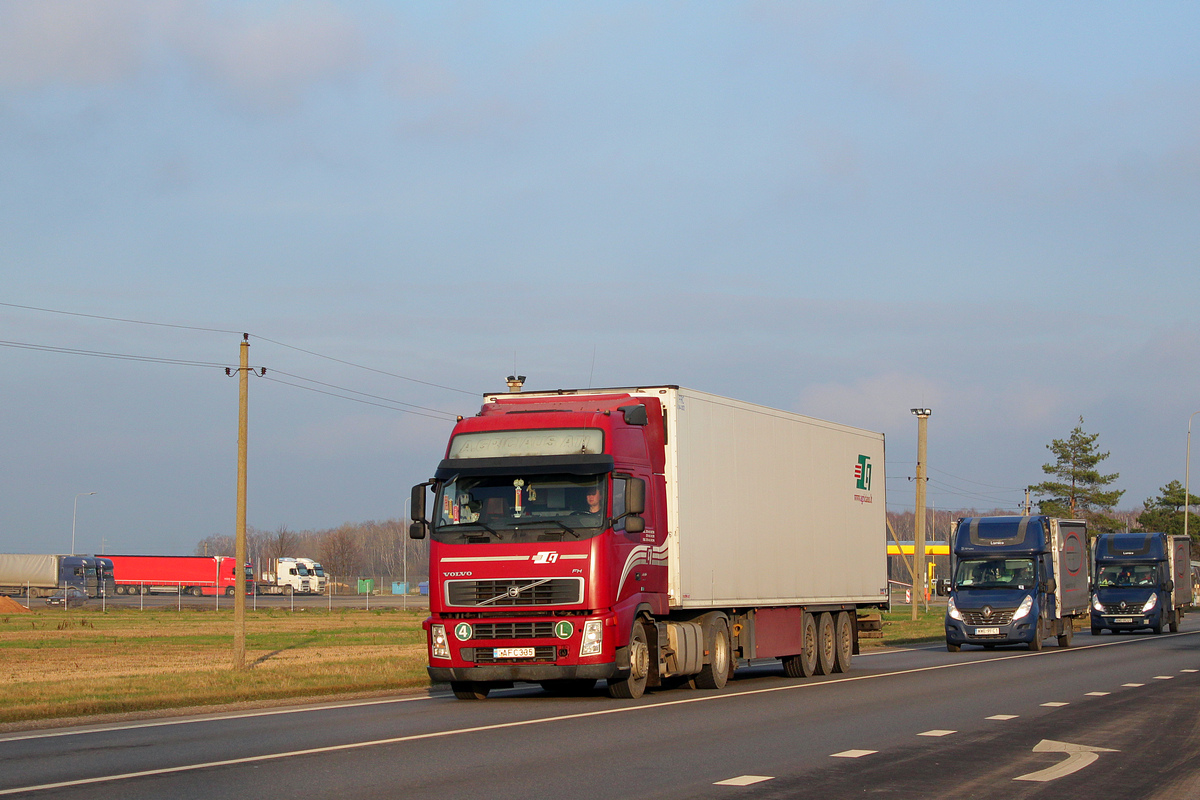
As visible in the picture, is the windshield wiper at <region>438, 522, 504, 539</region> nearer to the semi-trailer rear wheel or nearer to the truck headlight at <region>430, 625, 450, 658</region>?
the truck headlight at <region>430, 625, 450, 658</region>

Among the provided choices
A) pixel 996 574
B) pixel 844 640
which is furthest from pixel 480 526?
pixel 996 574

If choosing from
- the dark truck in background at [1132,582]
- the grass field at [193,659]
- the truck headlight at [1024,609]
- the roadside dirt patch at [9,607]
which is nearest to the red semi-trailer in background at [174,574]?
the roadside dirt patch at [9,607]

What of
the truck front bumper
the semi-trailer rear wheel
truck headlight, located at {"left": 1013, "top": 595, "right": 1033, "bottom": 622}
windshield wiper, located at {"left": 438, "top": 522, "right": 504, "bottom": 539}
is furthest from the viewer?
truck headlight, located at {"left": 1013, "top": 595, "right": 1033, "bottom": 622}

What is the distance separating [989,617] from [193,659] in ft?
61.5

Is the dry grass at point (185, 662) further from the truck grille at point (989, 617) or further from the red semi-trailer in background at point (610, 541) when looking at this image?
the truck grille at point (989, 617)

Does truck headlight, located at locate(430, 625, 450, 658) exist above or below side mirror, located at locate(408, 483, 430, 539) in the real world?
below

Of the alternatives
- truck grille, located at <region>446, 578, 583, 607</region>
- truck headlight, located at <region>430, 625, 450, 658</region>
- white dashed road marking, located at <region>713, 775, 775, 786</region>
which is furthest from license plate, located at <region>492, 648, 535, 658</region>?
white dashed road marking, located at <region>713, 775, 775, 786</region>

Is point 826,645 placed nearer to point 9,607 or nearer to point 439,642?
point 439,642

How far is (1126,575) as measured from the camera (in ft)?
145

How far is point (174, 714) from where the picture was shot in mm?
17250

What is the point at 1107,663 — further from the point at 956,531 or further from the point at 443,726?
the point at 443,726

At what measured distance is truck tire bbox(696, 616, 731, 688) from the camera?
2053cm

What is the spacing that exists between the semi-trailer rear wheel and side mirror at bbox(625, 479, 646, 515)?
726cm

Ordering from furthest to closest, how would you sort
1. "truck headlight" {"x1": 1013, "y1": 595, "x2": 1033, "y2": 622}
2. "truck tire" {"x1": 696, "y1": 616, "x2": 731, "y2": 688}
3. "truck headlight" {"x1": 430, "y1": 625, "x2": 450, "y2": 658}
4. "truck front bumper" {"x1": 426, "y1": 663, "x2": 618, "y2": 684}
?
"truck headlight" {"x1": 1013, "y1": 595, "x2": 1033, "y2": 622}, "truck tire" {"x1": 696, "y1": 616, "x2": 731, "y2": 688}, "truck headlight" {"x1": 430, "y1": 625, "x2": 450, "y2": 658}, "truck front bumper" {"x1": 426, "y1": 663, "x2": 618, "y2": 684}
